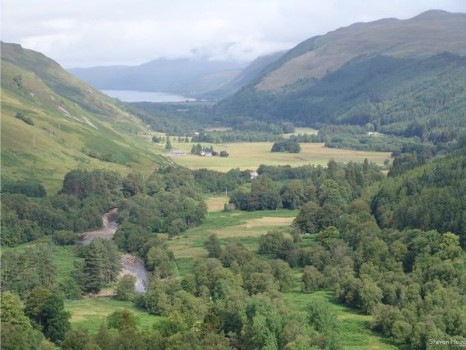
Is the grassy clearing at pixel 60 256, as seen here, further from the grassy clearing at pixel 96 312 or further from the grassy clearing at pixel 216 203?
the grassy clearing at pixel 216 203

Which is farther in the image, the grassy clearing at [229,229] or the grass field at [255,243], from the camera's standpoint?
the grassy clearing at [229,229]

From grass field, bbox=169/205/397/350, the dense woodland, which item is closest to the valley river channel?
the dense woodland

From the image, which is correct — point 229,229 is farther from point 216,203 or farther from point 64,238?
point 216,203

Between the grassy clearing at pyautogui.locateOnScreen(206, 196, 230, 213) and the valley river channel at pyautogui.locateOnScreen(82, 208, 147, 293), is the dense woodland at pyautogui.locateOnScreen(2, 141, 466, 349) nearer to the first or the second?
the valley river channel at pyautogui.locateOnScreen(82, 208, 147, 293)

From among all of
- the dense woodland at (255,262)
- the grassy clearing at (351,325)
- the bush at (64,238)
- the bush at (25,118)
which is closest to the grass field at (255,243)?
the grassy clearing at (351,325)

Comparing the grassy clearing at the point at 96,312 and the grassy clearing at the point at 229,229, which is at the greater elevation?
the grassy clearing at the point at 229,229

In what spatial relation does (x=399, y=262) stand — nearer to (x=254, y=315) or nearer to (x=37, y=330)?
(x=254, y=315)
